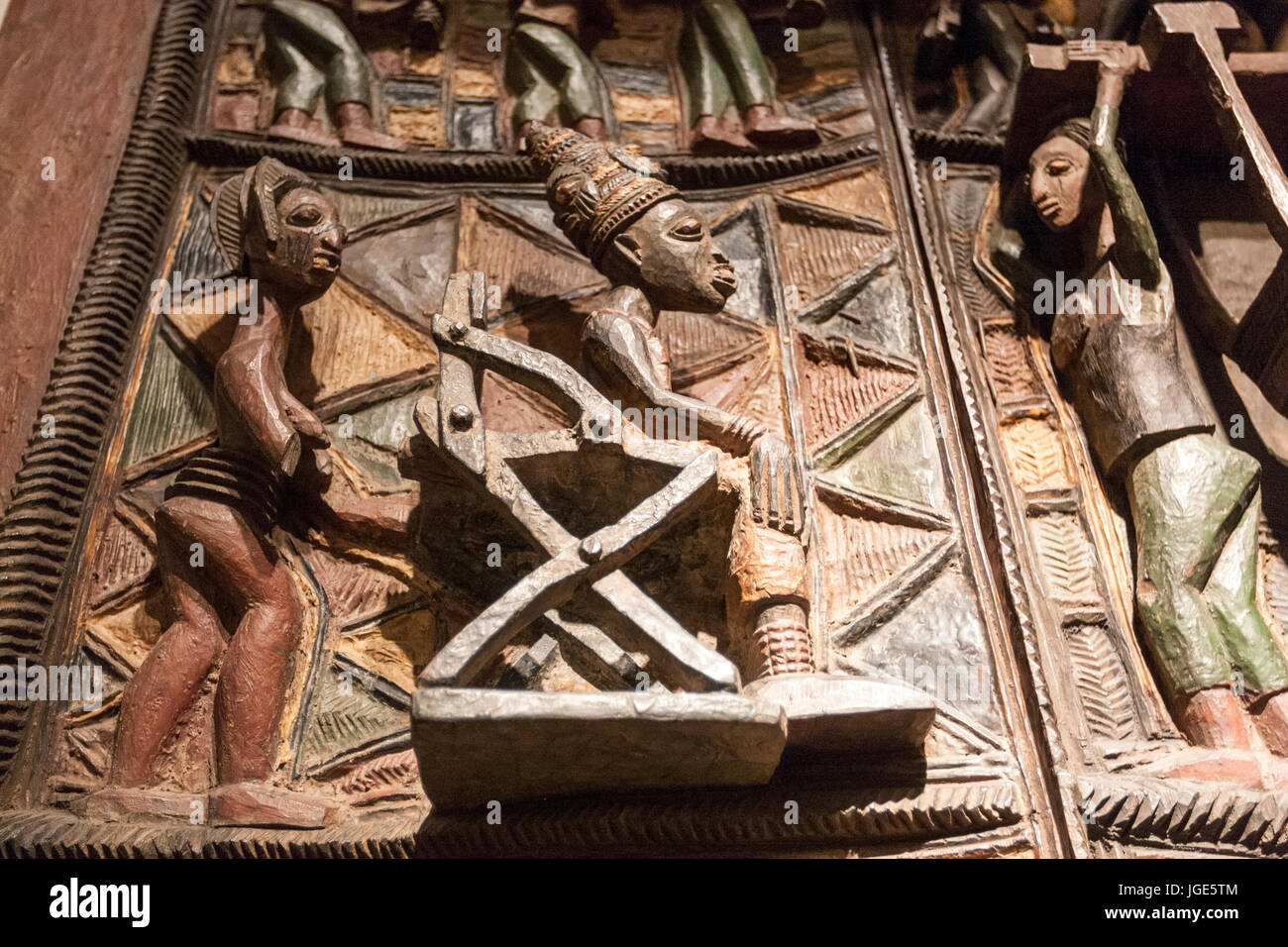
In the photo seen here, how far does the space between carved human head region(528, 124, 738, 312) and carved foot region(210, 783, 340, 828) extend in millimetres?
1188

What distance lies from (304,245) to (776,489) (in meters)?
1.13

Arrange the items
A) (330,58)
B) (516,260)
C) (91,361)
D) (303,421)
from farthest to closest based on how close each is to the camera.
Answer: (330,58) → (516,260) → (91,361) → (303,421)

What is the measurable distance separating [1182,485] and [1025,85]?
1.18m

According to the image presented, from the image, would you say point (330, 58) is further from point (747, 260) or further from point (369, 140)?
point (747, 260)

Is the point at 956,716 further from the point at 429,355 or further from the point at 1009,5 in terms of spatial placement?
the point at 1009,5

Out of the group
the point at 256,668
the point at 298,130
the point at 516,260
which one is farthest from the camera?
the point at 298,130

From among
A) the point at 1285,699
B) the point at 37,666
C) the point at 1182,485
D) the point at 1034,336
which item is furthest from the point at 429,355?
the point at 1285,699

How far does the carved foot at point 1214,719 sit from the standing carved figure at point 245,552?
1615mm

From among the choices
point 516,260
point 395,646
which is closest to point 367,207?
point 516,260

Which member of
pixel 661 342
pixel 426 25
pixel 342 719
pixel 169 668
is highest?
pixel 426 25

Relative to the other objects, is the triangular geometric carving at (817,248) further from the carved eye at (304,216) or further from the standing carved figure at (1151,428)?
the carved eye at (304,216)

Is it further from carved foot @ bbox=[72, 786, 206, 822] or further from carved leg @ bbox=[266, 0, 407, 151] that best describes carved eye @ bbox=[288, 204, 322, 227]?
carved foot @ bbox=[72, 786, 206, 822]

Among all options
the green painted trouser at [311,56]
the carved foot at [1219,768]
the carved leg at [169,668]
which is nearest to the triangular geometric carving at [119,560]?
the carved leg at [169,668]

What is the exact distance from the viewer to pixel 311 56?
3.13 m
